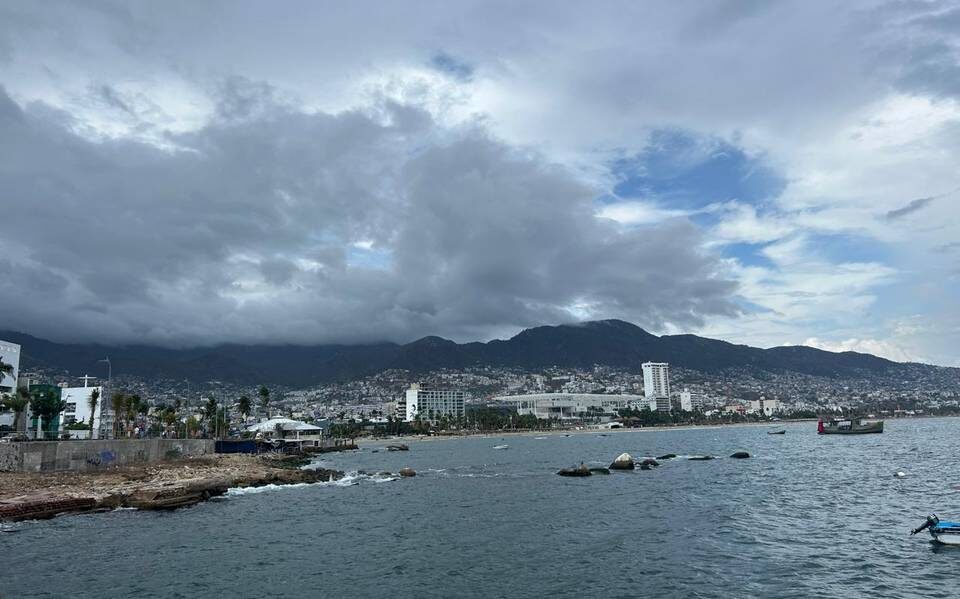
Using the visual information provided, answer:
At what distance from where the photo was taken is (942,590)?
24672 millimetres

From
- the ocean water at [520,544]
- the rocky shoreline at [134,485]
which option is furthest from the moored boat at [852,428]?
the rocky shoreline at [134,485]

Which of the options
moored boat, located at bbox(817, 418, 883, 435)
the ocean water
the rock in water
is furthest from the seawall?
moored boat, located at bbox(817, 418, 883, 435)

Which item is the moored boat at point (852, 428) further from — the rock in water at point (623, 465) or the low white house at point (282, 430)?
the low white house at point (282, 430)

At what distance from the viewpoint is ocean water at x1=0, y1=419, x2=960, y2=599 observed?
2669 centimetres

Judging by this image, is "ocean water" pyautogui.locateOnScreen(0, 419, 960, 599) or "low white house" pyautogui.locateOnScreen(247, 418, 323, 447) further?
"low white house" pyautogui.locateOnScreen(247, 418, 323, 447)

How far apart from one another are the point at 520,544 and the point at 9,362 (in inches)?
3666

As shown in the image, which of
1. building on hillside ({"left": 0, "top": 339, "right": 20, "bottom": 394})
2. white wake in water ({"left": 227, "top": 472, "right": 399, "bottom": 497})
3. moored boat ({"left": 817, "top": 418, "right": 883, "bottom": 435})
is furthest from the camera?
moored boat ({"left": 817, "top": 418, "right": 883, "bottom": 435})

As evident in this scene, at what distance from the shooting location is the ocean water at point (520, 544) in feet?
87.6

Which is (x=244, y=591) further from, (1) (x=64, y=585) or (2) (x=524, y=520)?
(2) (x=524, y=520)

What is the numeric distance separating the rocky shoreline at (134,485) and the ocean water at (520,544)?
7.63ft

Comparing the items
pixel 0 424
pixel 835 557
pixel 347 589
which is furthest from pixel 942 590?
pixel 0 424

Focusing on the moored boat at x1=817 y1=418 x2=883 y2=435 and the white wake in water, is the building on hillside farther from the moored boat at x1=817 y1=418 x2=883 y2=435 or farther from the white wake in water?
the moored boat at x1=817 y1=418 x2=883 y2=435

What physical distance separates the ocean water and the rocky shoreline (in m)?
2.32

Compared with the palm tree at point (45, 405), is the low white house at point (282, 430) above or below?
below
